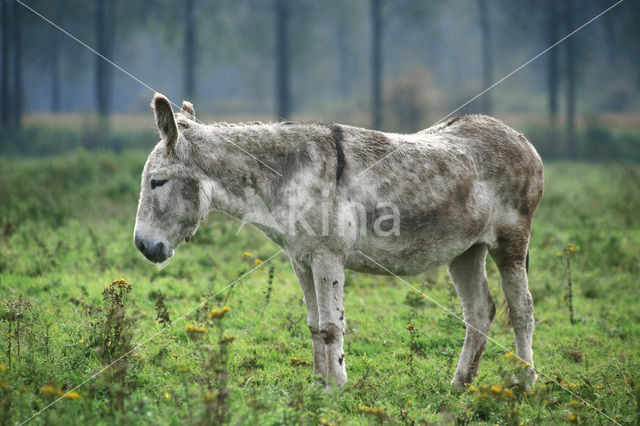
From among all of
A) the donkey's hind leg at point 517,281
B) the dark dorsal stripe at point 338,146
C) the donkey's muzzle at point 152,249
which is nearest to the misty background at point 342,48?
the donkey's hind leg at point 517,281

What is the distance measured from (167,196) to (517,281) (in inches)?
125

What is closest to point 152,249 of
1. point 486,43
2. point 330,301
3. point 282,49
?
point 330,301

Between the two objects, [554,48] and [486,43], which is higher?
[486,43]

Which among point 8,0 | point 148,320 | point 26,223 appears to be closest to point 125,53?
point 8,0

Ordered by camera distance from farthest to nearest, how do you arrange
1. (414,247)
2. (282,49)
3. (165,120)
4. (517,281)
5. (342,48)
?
(342,48) → (282,49) → (517,281) → (414,247) → (165,120)

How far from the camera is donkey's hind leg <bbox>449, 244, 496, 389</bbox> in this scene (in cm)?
504

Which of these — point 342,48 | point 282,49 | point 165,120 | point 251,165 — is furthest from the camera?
point 342,48

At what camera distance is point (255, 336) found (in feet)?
19.0

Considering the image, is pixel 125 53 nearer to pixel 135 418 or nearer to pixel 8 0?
pixel 8 0

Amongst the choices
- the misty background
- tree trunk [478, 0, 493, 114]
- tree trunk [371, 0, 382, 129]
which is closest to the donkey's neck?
the misty background

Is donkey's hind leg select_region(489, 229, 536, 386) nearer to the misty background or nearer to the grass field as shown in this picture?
the grass field

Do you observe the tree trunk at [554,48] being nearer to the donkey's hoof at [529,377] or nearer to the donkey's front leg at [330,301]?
the donkey's hoof at [529,377]

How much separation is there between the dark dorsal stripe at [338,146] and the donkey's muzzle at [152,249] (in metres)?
1.39

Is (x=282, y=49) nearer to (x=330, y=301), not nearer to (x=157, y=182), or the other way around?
(x=157, y=182)
